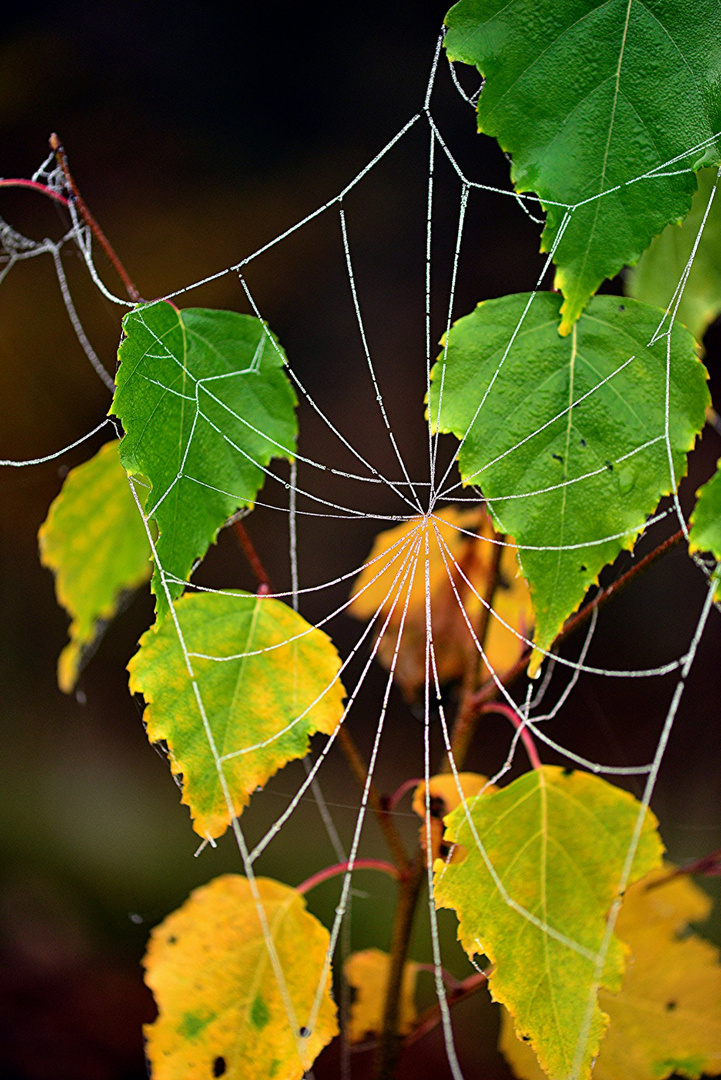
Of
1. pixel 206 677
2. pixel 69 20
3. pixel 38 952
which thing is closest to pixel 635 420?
pixel 206 677

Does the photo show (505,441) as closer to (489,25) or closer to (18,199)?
(489,25)

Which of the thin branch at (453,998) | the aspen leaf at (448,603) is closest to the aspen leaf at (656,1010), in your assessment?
the thin branch at (453,998)

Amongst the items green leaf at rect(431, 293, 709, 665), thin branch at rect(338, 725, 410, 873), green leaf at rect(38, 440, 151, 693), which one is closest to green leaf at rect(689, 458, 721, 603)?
green leaf at rect(431, 293, 709, 665)

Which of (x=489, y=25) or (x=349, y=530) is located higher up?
(x=489, y=25)

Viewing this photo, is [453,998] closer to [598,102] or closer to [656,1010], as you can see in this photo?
[656,1010]

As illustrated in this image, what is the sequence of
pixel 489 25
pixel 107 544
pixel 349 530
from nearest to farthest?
pixel 489 25
pixel 107 544
pixel 349 530

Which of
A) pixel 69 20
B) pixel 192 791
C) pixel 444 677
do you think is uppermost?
pixel 69 20

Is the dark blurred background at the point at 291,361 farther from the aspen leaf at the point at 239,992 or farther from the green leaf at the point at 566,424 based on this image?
the green leaf at the point at 566,424
